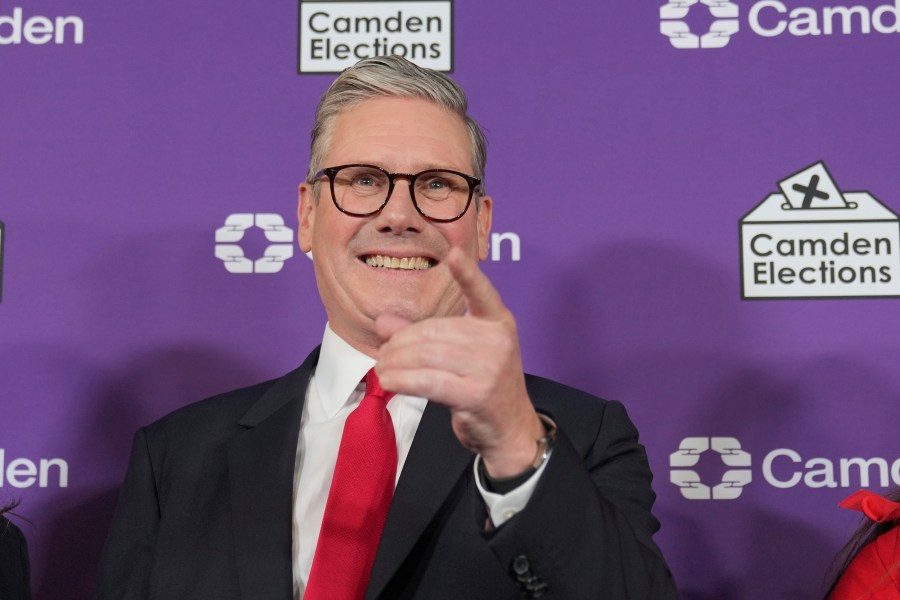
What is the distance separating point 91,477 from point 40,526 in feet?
0.36

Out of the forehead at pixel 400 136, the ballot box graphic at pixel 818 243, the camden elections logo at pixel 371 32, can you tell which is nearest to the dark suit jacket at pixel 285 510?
the forehead at pixel 400 136

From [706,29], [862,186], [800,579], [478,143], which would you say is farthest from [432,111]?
[800,579]

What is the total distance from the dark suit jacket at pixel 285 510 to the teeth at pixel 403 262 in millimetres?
177

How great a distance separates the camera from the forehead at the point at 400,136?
1.40 metres

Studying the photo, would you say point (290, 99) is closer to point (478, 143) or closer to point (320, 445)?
point (478, 143)

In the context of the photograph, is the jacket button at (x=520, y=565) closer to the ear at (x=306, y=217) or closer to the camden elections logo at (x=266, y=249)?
the ear at (x=306, y=217)

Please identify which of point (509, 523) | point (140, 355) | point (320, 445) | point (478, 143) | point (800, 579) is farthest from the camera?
point (140, 355)

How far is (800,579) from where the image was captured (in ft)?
5.54

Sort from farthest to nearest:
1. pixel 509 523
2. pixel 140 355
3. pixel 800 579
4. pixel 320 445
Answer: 1. pixel 140 355
2. pixel 800 579
3. pixel 320 445
4. pixel 509 523

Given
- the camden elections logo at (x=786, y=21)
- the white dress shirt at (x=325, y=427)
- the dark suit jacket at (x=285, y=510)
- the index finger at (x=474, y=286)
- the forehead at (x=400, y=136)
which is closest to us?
the index finger at (x=474, y=286)

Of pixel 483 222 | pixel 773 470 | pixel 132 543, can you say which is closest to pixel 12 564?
pixel 132 543

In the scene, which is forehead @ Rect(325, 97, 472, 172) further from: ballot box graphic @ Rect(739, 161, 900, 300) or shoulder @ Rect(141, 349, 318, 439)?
→ ballot box graphic @ Rect(739, 161, 900, 300)

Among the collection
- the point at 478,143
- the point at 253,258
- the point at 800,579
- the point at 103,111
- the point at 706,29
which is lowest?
the point at 800,579

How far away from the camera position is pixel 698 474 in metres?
1.72
